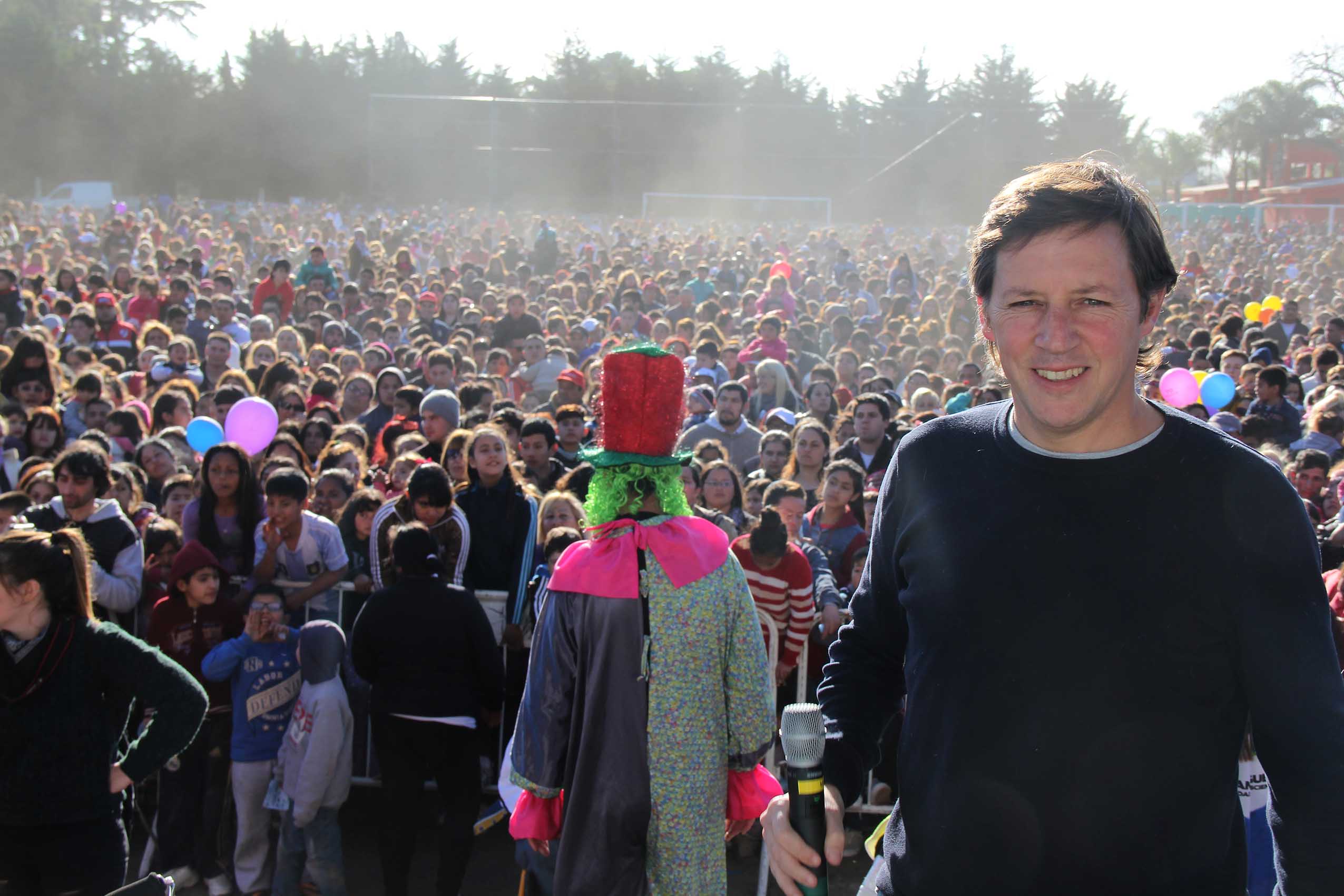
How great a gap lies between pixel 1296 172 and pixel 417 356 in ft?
147

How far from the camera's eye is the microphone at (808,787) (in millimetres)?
1715

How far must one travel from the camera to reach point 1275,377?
8586 mm

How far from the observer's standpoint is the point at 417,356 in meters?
11.1

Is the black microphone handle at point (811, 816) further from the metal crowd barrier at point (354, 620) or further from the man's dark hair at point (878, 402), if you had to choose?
the man's dark hair at point (878, 402)

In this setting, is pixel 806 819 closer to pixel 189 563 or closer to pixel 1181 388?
pixel 189 563

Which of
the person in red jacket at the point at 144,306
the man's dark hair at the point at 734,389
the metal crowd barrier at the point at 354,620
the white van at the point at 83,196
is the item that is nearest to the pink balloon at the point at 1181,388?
the man's dark hair at the point at 734,389

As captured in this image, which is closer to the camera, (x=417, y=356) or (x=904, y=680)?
(x=904, y=680)

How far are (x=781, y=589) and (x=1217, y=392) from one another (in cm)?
555

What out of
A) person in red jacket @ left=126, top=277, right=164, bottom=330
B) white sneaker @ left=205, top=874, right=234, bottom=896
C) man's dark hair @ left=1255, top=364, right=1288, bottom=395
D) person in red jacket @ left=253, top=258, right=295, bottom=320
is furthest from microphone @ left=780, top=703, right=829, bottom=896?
person in red jacket @ left=253, top=258, right=295, bottom=320

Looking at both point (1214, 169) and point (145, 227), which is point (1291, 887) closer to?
point (145, 227)

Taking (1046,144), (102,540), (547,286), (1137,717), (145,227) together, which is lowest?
(102,540)

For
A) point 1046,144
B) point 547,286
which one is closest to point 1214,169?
point 1046,144

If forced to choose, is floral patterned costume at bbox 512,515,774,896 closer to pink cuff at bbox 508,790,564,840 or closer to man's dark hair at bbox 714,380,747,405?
pink cuff at bbox 508,790,564,840

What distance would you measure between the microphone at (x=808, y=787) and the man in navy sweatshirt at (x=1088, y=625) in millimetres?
22
